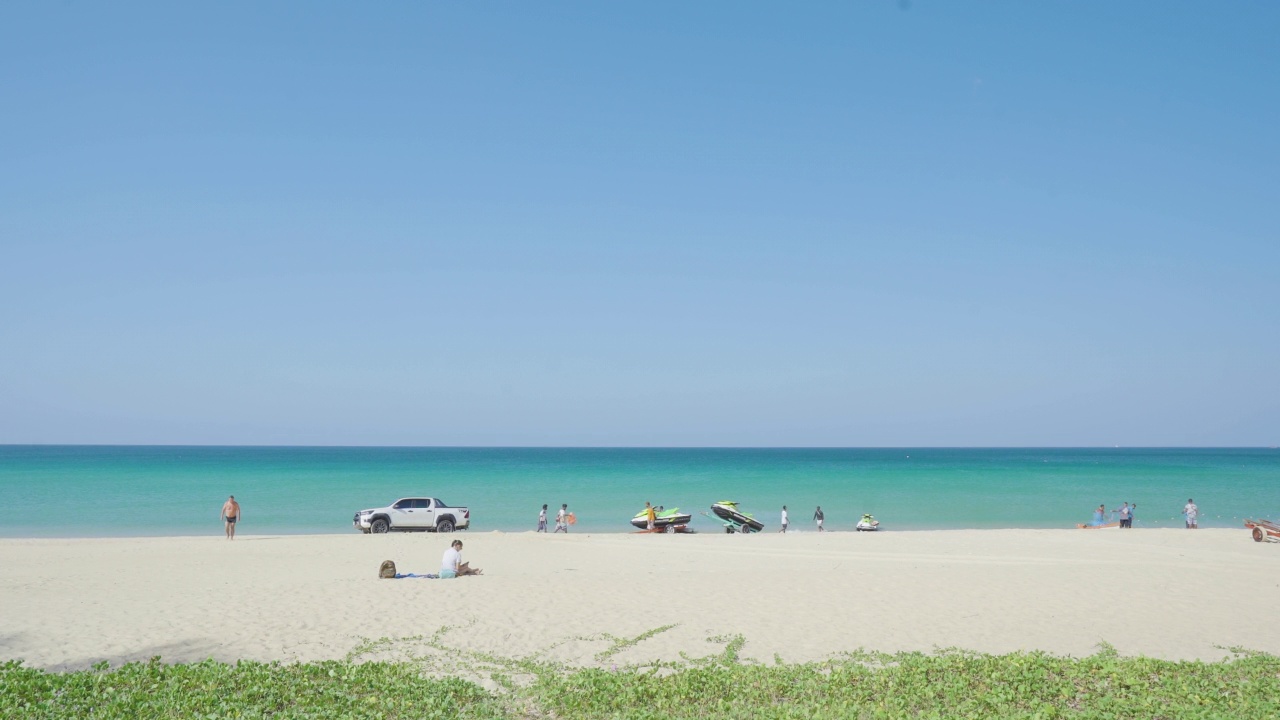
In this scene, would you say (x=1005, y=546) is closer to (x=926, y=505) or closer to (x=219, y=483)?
(x=926, y=505)

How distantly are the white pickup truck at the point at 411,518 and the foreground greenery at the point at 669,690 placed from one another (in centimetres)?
2380

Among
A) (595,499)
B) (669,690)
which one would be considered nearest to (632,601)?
(669,690)

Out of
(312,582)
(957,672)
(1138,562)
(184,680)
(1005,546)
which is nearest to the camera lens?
(184,680)

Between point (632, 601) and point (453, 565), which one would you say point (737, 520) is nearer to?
point (453, 565)

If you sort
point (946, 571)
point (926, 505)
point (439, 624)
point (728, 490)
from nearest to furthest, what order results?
point (439, 624) → point (946, 571) → point (926, 505) → point (728, 490)

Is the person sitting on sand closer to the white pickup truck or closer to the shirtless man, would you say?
the white pickup truck

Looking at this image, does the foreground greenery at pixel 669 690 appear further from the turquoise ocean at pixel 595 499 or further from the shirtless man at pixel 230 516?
the turquoise ocean at pixel 595 499

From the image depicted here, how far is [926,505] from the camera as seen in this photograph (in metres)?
58.3

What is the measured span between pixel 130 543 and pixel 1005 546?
30723mm

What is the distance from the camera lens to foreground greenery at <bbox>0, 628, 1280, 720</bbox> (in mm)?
9234

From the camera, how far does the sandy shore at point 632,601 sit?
13766 mm

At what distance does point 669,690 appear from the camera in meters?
10.3

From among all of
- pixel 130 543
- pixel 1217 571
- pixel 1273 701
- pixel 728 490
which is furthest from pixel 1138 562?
pixel 728 490

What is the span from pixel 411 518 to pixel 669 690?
26954 millimetres
